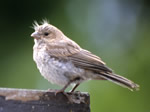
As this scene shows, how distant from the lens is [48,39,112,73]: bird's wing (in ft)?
17.8

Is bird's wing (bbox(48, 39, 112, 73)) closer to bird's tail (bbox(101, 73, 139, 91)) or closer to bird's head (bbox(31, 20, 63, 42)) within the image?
bird's tail (bbox(101, 73, 139, 91))

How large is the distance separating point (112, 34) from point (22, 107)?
3.30 metres

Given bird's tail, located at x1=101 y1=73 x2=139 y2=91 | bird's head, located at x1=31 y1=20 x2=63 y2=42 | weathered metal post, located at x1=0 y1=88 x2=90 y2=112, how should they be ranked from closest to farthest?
weathered metal post, located at x1=0 y1=88 x2=90 y2=112 < bird's tail, located at x1=101 y1=73 x2=139 y2=91 < bird's head, located at x1=31 y1=20 x2=63 y2=42

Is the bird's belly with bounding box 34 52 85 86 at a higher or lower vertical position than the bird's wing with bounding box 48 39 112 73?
lower

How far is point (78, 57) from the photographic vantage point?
5594 mm

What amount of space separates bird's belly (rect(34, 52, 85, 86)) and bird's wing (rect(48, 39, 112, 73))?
2.8 inches

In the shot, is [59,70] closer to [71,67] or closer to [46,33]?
[71,67]

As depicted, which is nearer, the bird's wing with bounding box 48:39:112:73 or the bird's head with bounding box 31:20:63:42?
the bird's wing with bounding box 48:39:112:73

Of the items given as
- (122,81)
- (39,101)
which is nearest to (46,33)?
(122,81)

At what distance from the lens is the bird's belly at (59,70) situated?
5.45 metres

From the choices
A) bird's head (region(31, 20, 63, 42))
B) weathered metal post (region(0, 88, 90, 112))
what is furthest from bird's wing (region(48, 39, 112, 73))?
weathered metal post (region(0, 88, 90, 112))

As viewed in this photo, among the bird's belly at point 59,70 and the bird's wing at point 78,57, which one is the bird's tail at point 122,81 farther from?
the bird's belly at point 59,70

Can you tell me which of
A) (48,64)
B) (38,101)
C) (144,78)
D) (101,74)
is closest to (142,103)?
(144,78)

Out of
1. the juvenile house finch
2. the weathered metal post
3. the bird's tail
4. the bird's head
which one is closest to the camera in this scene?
the weathered metal post
